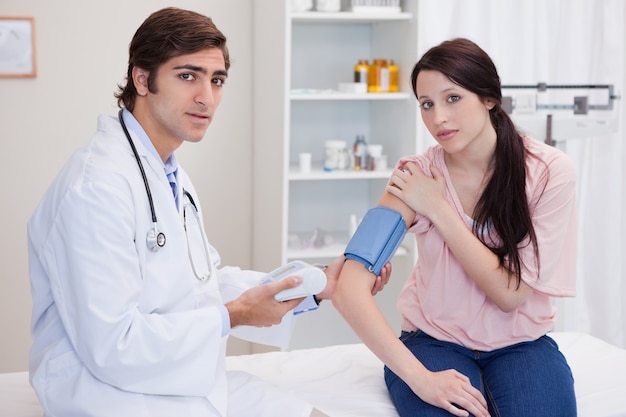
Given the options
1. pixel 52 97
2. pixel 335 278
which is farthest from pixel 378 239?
pixel 52 97

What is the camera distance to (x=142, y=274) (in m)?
1.66

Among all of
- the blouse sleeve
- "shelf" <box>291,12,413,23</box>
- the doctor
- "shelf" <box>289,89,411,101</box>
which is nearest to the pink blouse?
the blouse sleeve

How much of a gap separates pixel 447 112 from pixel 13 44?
190 centimetres

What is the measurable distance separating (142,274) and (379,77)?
5.87 ft

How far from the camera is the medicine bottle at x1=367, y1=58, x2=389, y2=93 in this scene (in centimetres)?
321

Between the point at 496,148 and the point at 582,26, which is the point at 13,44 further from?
the point at 582,26

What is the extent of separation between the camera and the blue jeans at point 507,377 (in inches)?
73.0

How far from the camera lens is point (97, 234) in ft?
5.12

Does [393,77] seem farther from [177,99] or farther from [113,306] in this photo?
[113,306]

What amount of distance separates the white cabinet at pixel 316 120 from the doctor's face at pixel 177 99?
1.15 meters

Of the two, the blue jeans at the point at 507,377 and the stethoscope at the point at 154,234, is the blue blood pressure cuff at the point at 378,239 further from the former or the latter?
the stethoscope at the point at 154,234

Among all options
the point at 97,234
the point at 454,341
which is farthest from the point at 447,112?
the point at 97,234

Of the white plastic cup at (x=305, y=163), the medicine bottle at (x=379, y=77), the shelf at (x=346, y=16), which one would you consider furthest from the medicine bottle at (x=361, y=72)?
the white plastic cup at (x=305, y=163)

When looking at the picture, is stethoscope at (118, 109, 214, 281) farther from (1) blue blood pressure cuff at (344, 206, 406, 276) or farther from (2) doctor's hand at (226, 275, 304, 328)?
(1) blue blood pressure cuff at (344, 206, 406, 276)
